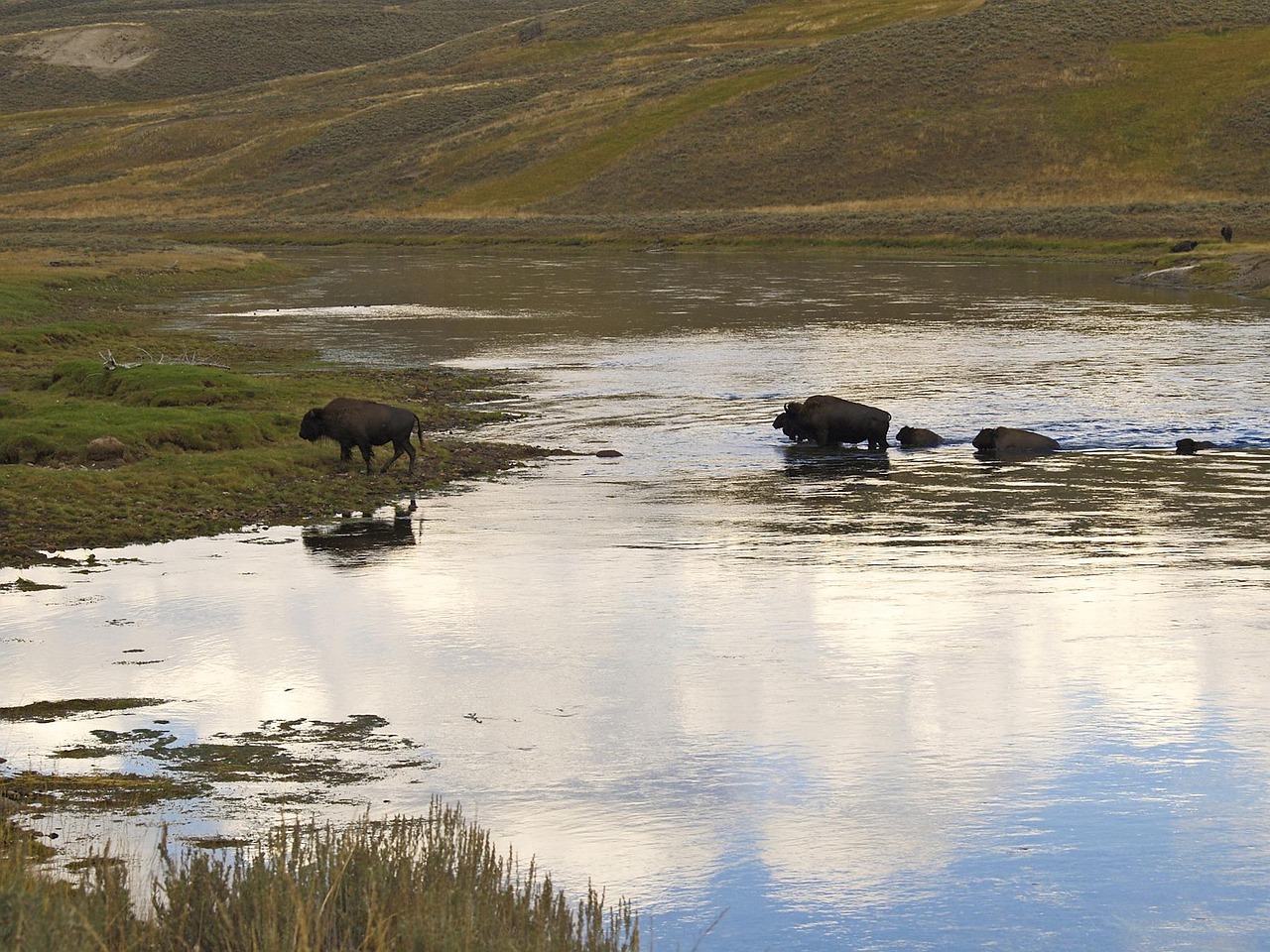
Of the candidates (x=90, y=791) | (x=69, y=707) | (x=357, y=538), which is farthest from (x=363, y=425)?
(x=90, y=791)

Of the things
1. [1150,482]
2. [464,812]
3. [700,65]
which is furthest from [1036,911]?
[700,65]

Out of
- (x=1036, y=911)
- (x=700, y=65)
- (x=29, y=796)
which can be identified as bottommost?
(x=1036, y=911)

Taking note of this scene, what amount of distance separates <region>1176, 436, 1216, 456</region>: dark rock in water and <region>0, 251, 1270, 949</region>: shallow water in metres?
0.28

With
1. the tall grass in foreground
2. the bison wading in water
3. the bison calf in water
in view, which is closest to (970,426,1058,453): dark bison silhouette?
the bison wading in water

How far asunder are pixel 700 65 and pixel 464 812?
5474 inches

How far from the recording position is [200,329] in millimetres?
47250

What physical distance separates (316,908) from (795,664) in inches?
299

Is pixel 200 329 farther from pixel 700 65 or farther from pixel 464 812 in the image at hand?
pixel 700 65

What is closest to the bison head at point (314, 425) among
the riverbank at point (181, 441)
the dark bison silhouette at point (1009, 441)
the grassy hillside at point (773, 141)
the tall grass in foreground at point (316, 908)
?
the riverbank at point (181, 441)

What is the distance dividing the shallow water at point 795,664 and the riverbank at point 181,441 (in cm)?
109

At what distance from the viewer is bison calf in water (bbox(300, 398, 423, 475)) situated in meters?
23.5

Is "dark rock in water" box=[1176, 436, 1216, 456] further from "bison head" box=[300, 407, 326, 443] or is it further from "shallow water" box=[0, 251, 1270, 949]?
"bison head" box=[300, 407, 326, 443]

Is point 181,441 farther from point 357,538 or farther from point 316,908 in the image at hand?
point 316,908

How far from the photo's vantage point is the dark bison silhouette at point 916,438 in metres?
27.0
